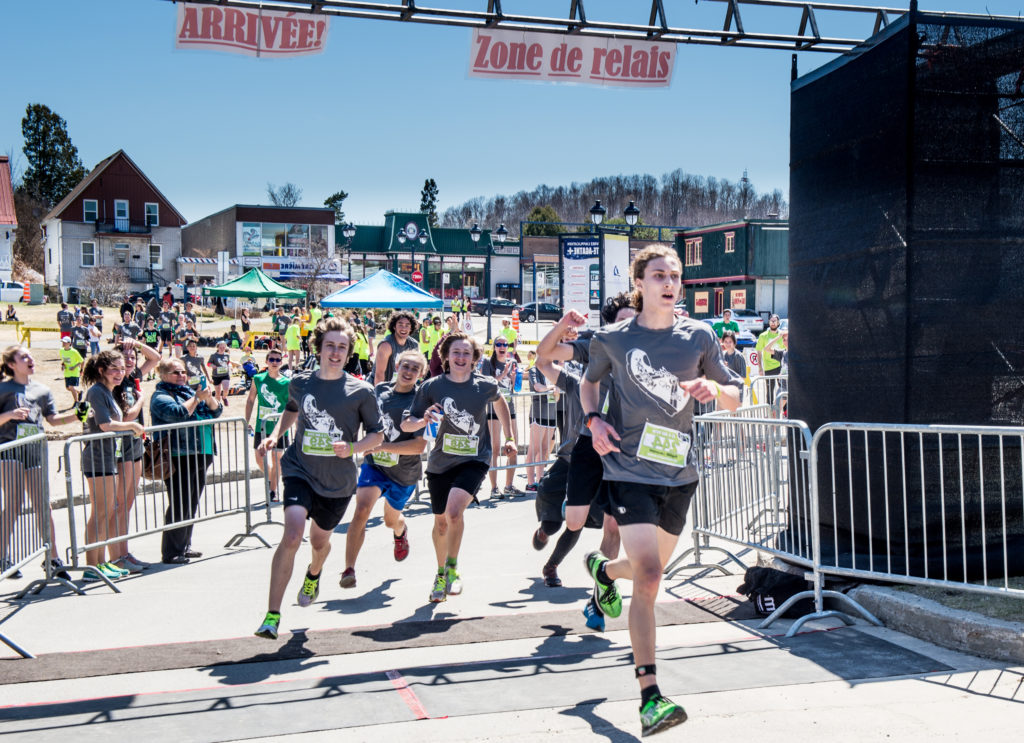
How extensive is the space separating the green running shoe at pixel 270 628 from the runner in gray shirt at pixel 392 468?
132 centimetres

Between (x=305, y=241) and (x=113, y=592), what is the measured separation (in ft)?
214

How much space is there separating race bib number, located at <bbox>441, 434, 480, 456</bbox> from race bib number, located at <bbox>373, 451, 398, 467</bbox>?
0.47 metres

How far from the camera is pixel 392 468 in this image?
6895mm

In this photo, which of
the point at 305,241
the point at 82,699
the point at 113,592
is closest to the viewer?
the point at 82,699

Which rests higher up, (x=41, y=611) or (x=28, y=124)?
(x=28, y=124)

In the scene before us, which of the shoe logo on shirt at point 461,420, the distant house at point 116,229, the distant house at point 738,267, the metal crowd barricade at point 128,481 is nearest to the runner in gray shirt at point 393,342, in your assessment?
the metal crowd barricade at point 128,481

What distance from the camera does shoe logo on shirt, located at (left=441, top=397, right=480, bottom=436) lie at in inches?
260

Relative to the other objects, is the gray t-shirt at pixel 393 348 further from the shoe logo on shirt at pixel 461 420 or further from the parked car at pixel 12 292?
the parked car at pixel 12 292

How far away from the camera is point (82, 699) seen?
468 cm

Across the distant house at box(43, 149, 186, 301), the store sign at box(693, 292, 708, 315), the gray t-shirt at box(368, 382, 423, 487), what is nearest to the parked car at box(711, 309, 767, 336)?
the store sign at box(693, 292, 708, 315)

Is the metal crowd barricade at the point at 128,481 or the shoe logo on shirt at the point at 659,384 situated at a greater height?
the shoe logo on shirt at the point at 659,384

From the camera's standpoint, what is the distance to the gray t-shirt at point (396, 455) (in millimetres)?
6820

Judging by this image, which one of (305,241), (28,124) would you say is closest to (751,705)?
(305,241)

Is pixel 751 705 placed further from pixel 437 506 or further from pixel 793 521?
pixel 437 506
